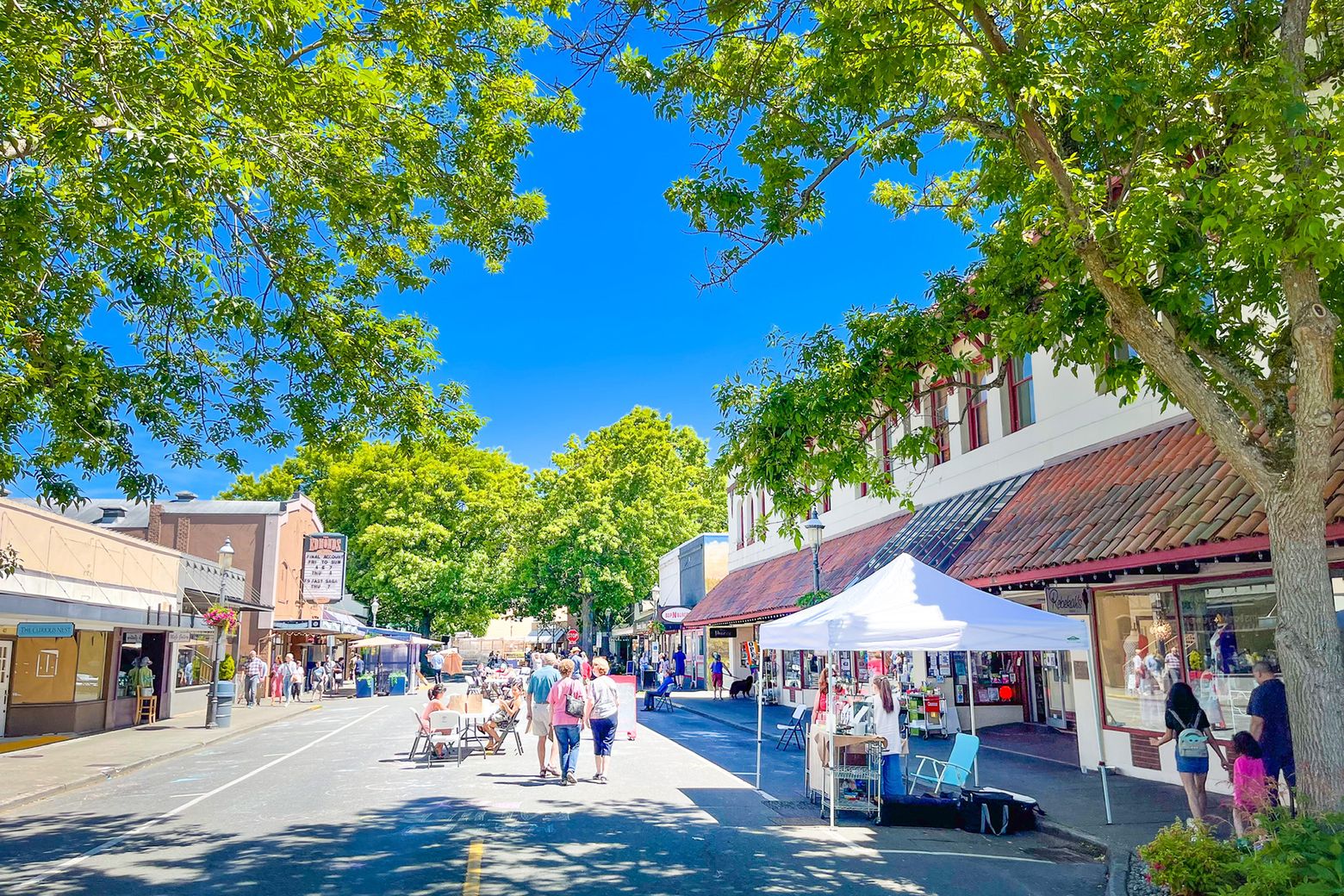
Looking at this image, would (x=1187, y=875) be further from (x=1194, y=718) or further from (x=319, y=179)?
(x=319, y=179)

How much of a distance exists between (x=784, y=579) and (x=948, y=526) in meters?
9.92

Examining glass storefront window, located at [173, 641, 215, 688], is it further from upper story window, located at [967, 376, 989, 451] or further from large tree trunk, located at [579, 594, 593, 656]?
upper story window, located at [967, 376, 989, 451]

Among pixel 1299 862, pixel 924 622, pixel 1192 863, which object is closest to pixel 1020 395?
pixel 924 622


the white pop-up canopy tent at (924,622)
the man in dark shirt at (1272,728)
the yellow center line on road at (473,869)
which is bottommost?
the yellow center line on road at (473,869)

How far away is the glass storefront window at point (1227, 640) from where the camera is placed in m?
11.4

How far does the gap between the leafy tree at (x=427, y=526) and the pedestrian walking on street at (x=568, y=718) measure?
36361 mm

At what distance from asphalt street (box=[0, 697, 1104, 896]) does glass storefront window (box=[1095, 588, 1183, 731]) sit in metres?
4.21

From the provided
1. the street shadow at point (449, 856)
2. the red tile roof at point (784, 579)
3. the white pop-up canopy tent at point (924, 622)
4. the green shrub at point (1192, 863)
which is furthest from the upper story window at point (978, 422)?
the green shrub at point (1192, 863)

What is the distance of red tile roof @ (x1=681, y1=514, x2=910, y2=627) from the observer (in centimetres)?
2248

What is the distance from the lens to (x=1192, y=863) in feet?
23.0

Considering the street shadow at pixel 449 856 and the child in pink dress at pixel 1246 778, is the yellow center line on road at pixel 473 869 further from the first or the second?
the child in pink dress at pixel 1246 778

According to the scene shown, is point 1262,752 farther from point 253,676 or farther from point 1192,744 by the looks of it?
point 253,676

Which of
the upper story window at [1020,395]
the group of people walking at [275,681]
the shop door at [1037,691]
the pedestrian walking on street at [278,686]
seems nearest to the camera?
the upper story window at [1020,395]

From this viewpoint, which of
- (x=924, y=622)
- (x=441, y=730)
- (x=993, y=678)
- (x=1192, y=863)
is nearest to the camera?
(x=1192, y=863)
